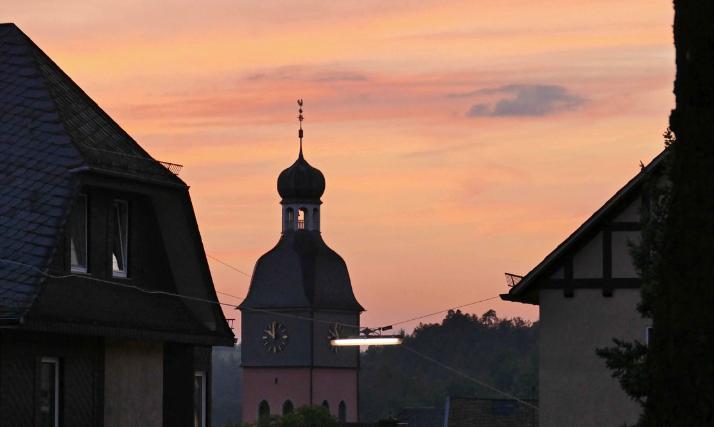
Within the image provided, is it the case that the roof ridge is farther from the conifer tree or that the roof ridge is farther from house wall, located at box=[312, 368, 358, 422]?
house wall, located at box=[312, 368, 358, 422]

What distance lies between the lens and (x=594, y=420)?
33.2 m

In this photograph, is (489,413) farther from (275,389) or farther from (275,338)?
(275,338)

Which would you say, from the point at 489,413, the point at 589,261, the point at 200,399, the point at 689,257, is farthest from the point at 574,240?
the point at 489,413

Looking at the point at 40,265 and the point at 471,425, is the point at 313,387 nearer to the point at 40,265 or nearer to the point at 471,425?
the point at 471,425

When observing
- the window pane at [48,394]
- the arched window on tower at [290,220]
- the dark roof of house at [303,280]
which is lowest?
the window pane at [48,394]

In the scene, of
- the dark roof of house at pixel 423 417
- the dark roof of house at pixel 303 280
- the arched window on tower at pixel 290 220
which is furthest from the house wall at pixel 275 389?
the dark roof of house at pixel 423 417

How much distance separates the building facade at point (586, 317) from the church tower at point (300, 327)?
129 meters

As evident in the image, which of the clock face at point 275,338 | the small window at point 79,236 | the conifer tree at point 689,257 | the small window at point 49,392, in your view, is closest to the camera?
the conifer tree at point 689,257

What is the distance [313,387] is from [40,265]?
13738 centimetres

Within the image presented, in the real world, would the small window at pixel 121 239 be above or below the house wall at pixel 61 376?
above

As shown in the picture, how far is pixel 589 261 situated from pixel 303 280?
133446 millimetres

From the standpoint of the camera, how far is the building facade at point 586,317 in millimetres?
32969

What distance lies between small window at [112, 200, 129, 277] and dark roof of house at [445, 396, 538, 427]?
56044 mm

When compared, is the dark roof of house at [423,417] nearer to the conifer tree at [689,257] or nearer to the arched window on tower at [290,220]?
the arched window on tower at [290,220]
